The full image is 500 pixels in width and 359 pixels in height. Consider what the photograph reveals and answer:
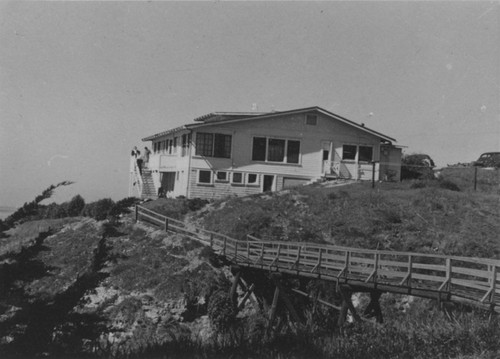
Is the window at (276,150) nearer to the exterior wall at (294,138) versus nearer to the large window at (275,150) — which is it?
the large window at (275,150)

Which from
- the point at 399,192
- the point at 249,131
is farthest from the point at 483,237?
the point at 249,131

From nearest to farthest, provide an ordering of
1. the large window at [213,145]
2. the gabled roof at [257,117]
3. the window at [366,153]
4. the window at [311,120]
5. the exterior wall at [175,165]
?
the gabled roof at [257,117]
the large window at [213,145]
the exterior wall at [175,165]
the window at [311,120]
the window at [366,153]

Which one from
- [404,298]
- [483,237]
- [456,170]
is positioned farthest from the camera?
[456,170]

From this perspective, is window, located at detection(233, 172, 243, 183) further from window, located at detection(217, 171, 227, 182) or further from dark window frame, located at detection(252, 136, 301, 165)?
dark window frame, located at detection(252, 136, 301, 165)

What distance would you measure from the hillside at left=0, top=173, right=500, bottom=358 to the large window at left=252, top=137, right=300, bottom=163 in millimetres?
3453

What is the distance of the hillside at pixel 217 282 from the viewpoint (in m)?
5.05

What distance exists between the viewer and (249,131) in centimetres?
3534

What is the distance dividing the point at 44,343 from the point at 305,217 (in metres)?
24.7

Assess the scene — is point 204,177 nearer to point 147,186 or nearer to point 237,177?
point 237,177

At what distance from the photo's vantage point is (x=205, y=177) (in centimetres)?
3469

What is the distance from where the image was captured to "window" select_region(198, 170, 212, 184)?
3458 cm

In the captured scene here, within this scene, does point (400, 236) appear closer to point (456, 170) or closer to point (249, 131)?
point (249, 131)

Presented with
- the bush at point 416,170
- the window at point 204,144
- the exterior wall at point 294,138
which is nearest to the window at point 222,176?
the exterior wall at point 294,138

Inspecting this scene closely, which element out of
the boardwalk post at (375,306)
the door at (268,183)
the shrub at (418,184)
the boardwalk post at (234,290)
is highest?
the shrub at (418,184)
